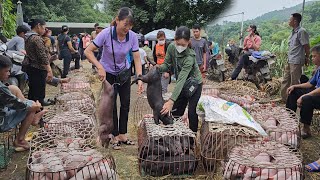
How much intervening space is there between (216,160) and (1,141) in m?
3.13

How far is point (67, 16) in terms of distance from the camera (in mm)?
33500

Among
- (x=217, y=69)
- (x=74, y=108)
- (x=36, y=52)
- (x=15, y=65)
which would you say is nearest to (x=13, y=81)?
(x=15, y=65)

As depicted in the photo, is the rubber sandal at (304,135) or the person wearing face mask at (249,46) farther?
the person wearing face mask at (249,46)

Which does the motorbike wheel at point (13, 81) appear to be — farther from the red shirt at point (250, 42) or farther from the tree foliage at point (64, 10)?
the tree foliage at point (64, 10)

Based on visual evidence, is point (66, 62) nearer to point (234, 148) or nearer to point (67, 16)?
point (234, 148)

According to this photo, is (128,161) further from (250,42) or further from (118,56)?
(250,42)

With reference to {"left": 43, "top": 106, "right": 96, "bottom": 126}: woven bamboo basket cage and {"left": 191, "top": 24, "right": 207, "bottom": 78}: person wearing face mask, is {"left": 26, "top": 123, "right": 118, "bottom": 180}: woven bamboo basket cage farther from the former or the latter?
{"left": 191, "top": 24, "right": 207, "bottom": 78}: person wearing face mask

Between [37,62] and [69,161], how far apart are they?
262 cm

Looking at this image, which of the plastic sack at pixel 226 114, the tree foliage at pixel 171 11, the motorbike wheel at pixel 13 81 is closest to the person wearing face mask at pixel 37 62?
the motorbike wheel at pixel 13 81

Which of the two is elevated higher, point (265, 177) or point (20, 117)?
point (20, 117)

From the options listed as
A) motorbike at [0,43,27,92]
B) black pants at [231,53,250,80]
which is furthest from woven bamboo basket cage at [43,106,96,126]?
black pants at [231,53,250,80]

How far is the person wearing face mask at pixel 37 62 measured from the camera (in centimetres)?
518

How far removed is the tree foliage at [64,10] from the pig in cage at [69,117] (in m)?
22.7

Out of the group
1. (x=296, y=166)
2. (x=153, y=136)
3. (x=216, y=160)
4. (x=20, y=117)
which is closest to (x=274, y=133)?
(x=216, y=160)
